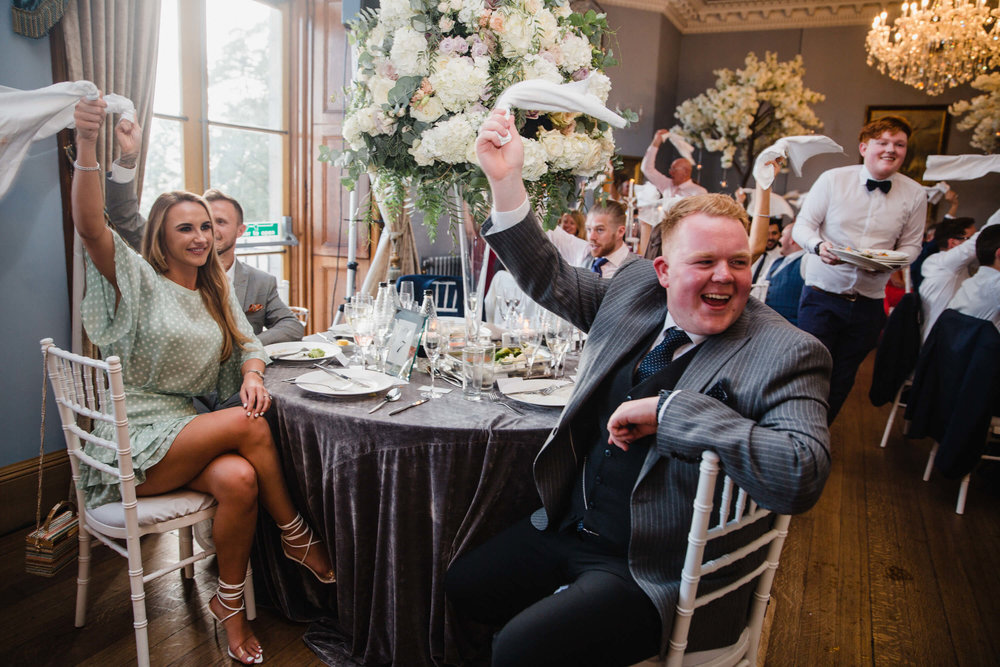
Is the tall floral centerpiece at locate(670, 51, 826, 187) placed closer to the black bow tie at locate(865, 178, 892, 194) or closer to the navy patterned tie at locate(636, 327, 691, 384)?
the black bow tie at locate(865, 178, 892, 194)

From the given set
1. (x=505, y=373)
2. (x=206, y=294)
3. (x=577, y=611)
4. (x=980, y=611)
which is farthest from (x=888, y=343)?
(x=206, y=294)

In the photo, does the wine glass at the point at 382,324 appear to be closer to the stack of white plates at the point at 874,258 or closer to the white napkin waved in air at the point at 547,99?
the white napkin waved in air at the point at 547,99

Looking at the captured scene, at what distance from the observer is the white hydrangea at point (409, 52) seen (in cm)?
180

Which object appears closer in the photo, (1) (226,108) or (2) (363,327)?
(2) (363,327)

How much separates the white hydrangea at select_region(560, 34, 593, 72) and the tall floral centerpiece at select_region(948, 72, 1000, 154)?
17.9 feet

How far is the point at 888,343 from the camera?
3699 millimetres

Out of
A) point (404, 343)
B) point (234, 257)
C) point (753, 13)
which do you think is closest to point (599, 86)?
point (404, 343)

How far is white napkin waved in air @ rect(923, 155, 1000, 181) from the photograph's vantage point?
3.04m

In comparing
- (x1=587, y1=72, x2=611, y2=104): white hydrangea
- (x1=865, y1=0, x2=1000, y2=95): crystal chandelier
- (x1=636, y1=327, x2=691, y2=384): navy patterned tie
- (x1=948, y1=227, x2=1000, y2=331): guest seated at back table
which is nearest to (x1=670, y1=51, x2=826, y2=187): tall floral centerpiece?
(x1=865, y1=0, x2=1000, y2=95): crystal chandelier

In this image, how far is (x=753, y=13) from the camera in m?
7.26

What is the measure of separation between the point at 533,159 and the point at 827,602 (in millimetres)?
1943

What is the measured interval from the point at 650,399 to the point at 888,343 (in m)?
3.16

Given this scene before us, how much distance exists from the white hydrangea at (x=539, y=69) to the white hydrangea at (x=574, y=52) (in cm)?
9

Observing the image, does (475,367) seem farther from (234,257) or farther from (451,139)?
(234,257)
